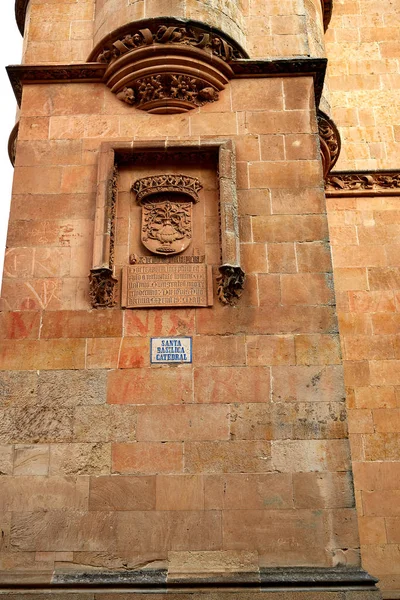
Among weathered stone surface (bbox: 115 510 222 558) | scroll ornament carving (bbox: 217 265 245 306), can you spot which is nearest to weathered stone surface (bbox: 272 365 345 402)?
scroll ornament carving (bbox: 217 265 245 306)

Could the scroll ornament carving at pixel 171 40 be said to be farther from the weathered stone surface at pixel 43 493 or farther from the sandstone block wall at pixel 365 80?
the weathered stone surface at pixel 43 493

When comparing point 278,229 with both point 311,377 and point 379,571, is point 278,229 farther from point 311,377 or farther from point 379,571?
point 379,571

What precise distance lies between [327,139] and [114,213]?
3845 mm

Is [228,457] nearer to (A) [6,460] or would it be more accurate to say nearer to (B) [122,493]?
(B) [122,493]

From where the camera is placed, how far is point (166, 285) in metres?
7.98

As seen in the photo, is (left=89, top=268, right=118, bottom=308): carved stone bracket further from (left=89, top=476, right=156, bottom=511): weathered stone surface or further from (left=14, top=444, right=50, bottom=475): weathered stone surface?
(left=89, top=476, right=156, bottom=511): weathered stone surface

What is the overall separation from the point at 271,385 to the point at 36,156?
4166 mm

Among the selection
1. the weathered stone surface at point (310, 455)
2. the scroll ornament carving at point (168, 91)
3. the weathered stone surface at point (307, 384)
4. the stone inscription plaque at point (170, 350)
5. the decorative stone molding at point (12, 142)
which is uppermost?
the decorative stone molding at point (12, 142)

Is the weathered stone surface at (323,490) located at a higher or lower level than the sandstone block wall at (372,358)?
lower

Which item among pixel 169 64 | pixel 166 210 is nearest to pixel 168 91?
pixel 169 64

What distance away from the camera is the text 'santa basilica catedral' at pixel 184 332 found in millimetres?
6953

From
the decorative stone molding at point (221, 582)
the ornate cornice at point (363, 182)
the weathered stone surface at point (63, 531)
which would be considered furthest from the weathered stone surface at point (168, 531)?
the ornate cornice at point (363, 182)

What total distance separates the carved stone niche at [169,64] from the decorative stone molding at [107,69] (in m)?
0.16

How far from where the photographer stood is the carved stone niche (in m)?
8.93
